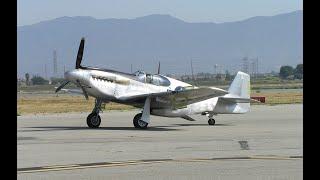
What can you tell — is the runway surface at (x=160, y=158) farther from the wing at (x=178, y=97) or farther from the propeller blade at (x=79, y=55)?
the propeller blade at (x=79, y=55)

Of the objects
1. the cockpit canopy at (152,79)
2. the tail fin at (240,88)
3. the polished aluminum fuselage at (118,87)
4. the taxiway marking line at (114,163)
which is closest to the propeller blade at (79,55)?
the polished aluminum fuselage at (118,87)

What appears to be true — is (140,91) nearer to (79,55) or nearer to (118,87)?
(118,87)

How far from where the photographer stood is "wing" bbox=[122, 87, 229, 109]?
68.0ft

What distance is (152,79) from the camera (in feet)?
71.5

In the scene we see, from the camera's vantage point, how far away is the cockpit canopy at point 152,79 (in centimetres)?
2169

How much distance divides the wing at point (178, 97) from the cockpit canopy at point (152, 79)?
0.72 metres

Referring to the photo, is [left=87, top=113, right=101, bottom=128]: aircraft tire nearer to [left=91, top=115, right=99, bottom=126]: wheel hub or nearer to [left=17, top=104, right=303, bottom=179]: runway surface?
[left=91, top=115, right=99, bottom=126]: wheel hub

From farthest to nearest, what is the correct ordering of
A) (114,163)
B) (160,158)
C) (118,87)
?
(118,87) → (160,158) → (114,163)

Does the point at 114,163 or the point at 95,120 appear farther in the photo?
the point at 95,120

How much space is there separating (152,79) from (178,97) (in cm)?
129

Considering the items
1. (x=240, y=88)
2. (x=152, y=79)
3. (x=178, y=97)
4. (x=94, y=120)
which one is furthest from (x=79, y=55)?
(x=240, y=88)
